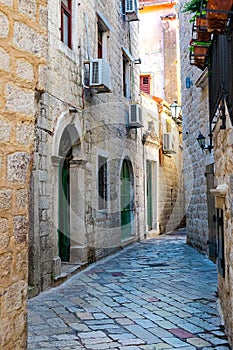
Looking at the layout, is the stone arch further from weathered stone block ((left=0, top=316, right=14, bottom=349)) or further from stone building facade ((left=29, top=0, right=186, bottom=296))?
weathered stone block ((left=0, top=316, right=14, bottom=349))

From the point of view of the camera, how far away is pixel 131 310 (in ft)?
17.0

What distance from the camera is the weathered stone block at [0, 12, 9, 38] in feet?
8.38

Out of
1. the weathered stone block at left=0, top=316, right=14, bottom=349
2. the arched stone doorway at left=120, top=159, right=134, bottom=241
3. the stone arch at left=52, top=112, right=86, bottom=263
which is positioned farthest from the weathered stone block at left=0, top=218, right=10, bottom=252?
the arched stone doorway at left=120, top=159, right=134, bottom=241

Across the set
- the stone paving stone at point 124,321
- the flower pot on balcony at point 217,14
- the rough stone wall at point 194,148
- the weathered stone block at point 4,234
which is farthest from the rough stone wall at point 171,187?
the weathered stone block at point 4,234

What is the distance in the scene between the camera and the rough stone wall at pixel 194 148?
9.50m

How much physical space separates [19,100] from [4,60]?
262 millimetres

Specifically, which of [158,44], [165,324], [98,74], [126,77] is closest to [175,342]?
[165,324]

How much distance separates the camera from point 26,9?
275 cm

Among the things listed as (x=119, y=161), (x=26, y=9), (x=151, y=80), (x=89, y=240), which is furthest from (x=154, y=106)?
(x=26, y=9)

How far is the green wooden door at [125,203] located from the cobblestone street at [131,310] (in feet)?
11.8

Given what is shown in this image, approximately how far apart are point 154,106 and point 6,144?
1406cm

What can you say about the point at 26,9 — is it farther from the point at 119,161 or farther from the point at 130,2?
the point at 130,2

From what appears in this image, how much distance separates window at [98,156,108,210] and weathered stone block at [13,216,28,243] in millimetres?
7041

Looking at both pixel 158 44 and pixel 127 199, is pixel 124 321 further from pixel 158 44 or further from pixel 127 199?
pixel 158 44
